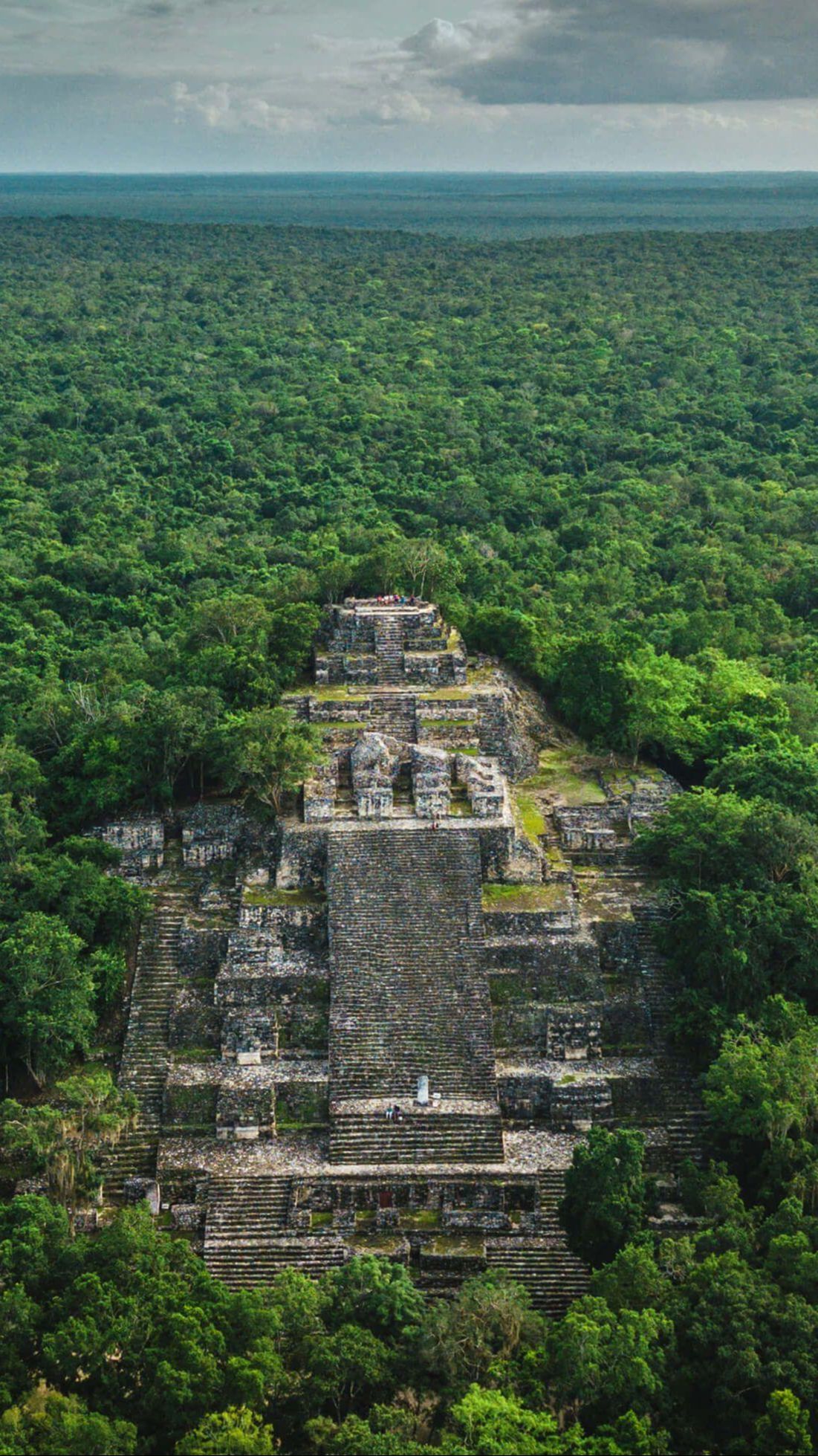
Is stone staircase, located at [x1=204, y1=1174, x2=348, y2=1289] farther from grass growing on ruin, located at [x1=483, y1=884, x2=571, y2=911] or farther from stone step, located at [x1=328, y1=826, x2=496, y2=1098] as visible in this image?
grass growing on ruin, located at [x1=483, y1=884, x2=571, y2=911]

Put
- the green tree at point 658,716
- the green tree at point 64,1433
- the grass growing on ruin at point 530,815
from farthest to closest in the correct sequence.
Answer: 1. the green tree at point 658,716
2. the grass growing on ruin at point 530,815
3. the green tree at point 64,1433

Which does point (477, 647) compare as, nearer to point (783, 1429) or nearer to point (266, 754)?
point (266, 754)

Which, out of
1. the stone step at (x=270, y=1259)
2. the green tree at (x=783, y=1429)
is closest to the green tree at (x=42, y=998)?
the stone step at (x=270, y=1259)

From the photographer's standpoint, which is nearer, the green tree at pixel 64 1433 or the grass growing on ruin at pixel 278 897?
the green tree at pixel 64 1433

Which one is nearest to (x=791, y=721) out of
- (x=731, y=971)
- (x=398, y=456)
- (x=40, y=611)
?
(x=731, y=971)

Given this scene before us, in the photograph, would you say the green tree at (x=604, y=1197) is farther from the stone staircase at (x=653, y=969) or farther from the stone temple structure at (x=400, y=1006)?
the stone staircase at (x=653, y=969)

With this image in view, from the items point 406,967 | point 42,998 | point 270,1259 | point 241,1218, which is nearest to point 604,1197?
point 270,1259
